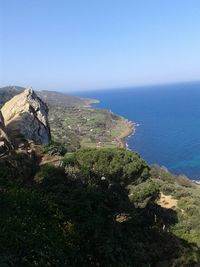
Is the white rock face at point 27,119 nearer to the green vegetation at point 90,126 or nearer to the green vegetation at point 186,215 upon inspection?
the green vegetation at point 186,215

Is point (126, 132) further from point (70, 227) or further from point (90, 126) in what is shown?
point (70, 227)

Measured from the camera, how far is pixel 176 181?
63656 mm

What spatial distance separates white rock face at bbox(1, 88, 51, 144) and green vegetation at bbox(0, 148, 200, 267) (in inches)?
220

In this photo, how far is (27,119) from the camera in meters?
25.5

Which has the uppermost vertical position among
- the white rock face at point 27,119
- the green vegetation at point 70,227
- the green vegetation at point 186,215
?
the white rock face at point 27,119

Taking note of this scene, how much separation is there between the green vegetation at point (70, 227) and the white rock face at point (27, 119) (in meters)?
5.59

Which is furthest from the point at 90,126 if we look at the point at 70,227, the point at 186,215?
the point at 70,227

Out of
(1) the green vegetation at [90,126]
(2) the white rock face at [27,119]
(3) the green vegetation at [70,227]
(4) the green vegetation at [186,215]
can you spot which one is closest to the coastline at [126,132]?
(1) the green vegetation at [90,126]

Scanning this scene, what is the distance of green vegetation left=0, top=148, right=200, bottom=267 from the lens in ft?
35.0

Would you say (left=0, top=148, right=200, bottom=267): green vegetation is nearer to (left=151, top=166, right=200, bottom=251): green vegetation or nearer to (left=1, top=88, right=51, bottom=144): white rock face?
(left=1, top=88, right=51, bottom=144): white rock face

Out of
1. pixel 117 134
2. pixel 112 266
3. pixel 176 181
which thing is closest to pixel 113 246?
pixel 112 266

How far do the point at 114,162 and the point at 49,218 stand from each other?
15.7m

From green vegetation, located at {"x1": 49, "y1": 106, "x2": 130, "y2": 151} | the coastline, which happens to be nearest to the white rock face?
green vegetation, located at {"x1": 49, "y1": 106, "x2": 130, "y2": 151}

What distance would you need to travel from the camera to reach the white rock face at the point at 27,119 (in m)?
23.9
